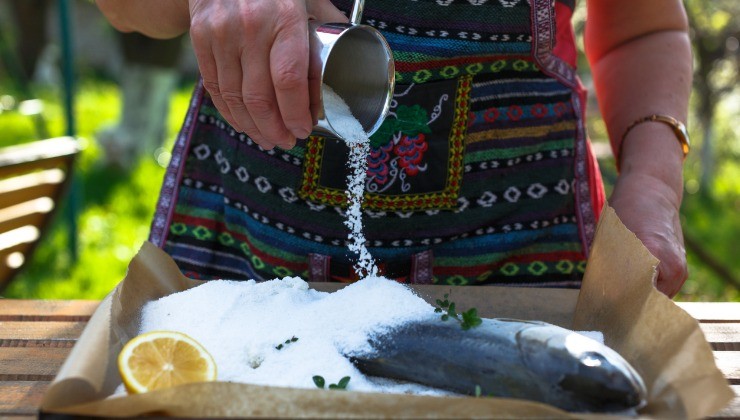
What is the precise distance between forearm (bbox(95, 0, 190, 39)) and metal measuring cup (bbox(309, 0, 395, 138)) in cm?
38

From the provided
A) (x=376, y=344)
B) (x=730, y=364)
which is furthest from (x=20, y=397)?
(x=730, y=364)

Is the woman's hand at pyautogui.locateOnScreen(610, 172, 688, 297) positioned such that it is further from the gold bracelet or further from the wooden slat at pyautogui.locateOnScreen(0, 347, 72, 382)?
the wooden slat at pyautogui.locateOnScreen(0, 347, 72, 382)

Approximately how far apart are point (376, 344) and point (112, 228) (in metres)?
4.02

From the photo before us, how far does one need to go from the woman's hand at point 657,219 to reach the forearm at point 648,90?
3 centimetres

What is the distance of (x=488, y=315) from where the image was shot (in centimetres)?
165

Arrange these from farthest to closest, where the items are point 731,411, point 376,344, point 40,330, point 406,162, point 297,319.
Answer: point 406,162, point 40,330, point 297,319, point 376,344, point 731,411

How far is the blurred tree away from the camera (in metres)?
6.05

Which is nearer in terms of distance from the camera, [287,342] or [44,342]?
[287,342]

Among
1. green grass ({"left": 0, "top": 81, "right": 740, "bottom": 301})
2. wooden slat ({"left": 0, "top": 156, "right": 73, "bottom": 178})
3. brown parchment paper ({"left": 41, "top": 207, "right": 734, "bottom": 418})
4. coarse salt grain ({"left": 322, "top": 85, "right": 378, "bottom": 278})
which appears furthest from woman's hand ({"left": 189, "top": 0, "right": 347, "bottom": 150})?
green grass ({"left": 0, "top": 81, "right": 740, "bottom": 301})

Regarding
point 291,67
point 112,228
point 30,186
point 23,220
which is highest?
point 291,67

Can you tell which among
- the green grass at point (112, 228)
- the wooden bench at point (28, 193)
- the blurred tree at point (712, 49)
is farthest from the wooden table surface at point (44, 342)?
the blurred tree at point (712, 49)

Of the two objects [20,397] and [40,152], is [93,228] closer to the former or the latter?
[40,152]

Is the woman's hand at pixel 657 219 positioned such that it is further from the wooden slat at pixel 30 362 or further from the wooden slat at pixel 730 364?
the wooden slat at pixel 30 362

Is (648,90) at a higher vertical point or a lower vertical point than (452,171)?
higher
